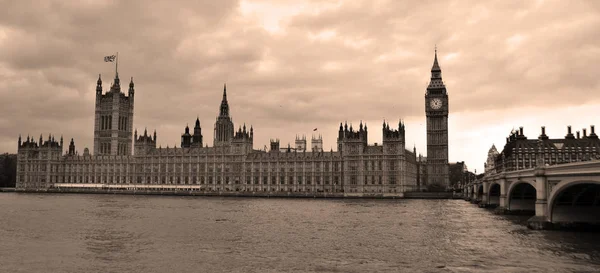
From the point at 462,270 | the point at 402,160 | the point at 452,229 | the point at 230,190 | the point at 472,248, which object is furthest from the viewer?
the point at 230,190

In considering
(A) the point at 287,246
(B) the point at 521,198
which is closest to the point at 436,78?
(B) the point at 521,198

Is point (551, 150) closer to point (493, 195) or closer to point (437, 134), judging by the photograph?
point (437, 134)

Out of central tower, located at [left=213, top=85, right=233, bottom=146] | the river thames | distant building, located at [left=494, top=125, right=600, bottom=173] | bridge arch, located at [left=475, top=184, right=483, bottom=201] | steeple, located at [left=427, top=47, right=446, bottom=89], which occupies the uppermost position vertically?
steeple, located at [left=427, top=47, right=446, bottom=89]

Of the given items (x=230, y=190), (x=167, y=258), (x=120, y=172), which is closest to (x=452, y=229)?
(x=167, y=258)

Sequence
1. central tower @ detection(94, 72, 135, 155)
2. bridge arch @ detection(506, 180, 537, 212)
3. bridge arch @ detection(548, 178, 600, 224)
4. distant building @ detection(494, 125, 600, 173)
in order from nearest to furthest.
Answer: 1. bridge arch @ detection(548, 178, 600, 224)
2. bridge arch @ detection(506, 180, 537, 212)
3. distant building @ detection(494, 125, 600, 173)
4. central tower @ detection(94, 72, 135, 155)

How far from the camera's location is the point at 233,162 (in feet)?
502

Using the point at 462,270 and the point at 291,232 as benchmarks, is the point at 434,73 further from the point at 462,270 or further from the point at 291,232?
the point at 462,270

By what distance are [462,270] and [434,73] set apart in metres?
142

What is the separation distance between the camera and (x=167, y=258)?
34.5 meters

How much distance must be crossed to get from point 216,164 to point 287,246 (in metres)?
117

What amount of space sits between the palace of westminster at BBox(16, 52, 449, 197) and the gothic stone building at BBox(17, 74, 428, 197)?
26 centimetres

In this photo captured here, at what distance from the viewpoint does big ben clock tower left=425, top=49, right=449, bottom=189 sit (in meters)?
153

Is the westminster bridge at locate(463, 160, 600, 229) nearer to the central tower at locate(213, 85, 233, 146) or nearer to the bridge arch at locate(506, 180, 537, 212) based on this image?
the bridge arch at locate(506, 180, 537, 212)

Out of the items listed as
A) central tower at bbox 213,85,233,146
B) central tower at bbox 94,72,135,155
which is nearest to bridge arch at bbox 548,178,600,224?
central tower at bbox 213,85,233,146
